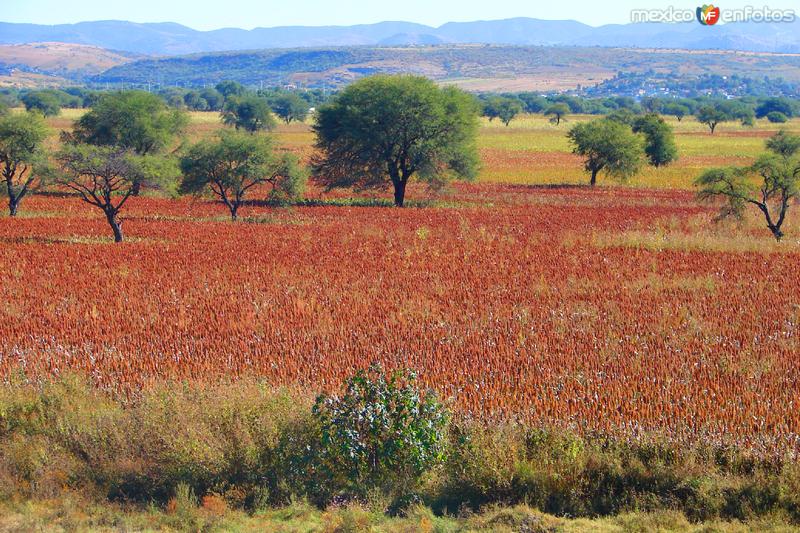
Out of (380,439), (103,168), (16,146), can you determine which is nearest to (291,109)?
(16,146)

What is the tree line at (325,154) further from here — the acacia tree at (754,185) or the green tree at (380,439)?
the green tree at (380,439)

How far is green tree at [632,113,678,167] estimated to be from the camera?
218ft

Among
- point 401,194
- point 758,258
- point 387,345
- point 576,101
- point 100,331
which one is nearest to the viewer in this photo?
point 387,345

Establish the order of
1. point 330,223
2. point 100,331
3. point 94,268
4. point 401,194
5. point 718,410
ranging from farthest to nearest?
point 401,194 → point 330,223 → point 94,268 → point 100,331 → point 718,410

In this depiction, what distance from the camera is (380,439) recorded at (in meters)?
8.94

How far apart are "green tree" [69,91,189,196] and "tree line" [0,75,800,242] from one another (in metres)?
0.07

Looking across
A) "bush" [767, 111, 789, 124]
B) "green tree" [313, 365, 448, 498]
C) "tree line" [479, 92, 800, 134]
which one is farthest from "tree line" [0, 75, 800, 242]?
"bush" [767, 111, 789, 124]

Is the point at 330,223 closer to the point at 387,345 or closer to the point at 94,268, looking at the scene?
the point at 94,268

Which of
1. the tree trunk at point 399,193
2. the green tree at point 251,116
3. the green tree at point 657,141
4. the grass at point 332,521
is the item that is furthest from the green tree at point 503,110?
the grass at point 332,521

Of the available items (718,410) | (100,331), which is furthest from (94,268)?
(718,410)

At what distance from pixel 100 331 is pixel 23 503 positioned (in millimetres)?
7199

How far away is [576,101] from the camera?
200m

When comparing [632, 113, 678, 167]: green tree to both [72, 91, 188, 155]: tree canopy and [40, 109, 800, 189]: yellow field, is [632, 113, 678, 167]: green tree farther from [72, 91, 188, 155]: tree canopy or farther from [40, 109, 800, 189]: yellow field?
[72, 91, 188, 155]: tree canopy

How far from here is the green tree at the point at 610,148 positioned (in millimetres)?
54581
